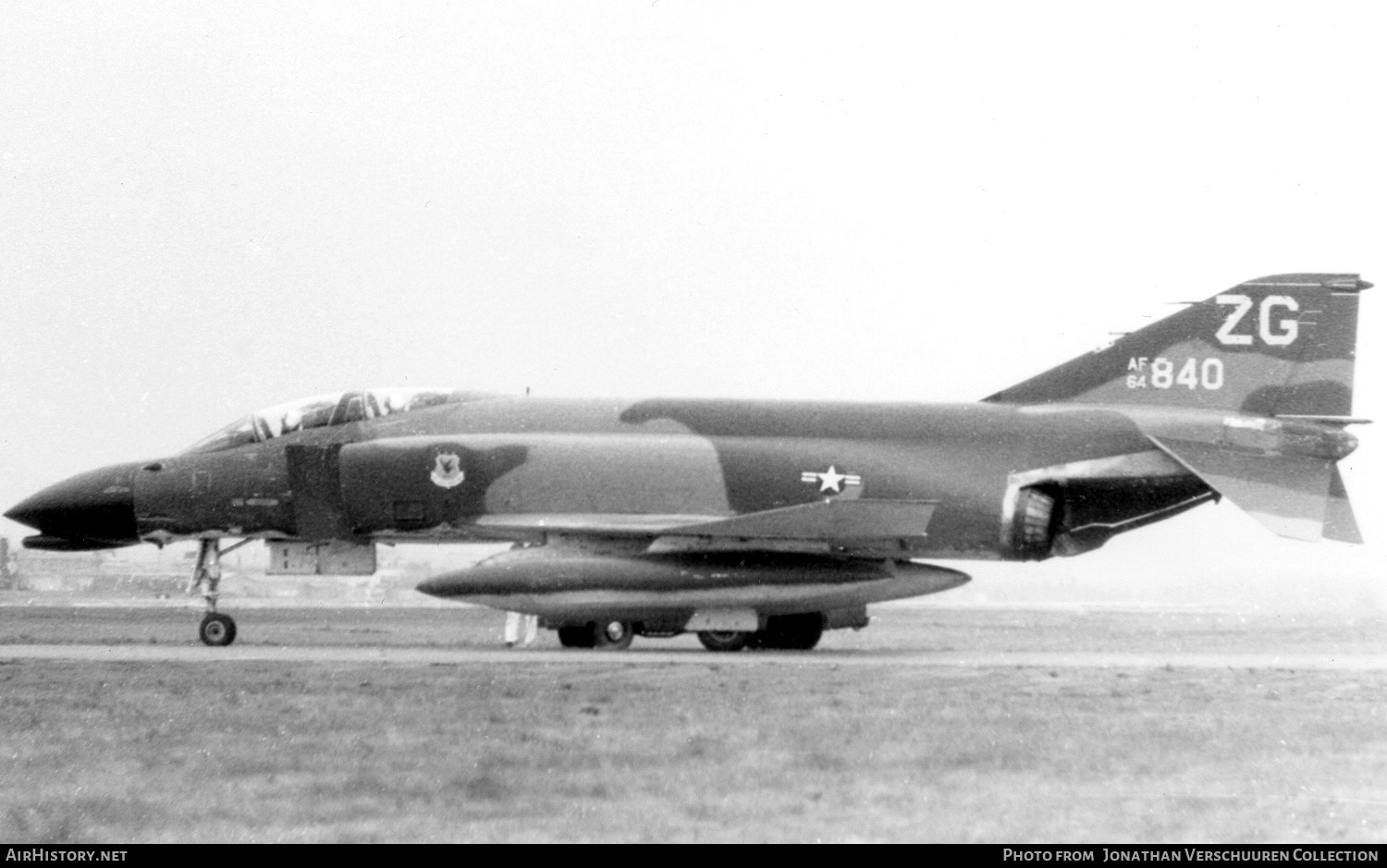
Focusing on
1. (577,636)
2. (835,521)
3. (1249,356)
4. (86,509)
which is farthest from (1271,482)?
(86,509)

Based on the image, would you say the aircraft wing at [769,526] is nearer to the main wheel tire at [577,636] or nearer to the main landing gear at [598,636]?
the main landing gear at [598,636]

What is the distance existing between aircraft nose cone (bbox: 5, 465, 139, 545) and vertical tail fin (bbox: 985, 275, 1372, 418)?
1125 cm

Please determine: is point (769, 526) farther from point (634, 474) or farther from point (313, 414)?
point (313, 414)

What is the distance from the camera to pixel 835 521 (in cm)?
1677

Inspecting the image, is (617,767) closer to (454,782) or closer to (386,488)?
(454,782)

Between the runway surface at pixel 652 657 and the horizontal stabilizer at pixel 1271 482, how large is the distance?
5.05 feet

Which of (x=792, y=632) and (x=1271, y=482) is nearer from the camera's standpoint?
(x=1271, y=482)

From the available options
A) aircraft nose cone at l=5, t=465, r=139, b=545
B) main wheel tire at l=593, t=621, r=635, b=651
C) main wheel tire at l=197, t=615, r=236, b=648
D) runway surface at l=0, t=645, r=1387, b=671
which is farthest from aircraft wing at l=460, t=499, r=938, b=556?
aircraft nose cone at l=5, t=465, r=139, b=545

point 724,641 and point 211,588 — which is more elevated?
point 211,588

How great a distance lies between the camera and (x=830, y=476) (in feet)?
59.1

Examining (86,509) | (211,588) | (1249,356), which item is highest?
(1249,356)

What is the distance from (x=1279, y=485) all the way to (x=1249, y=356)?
166 cm

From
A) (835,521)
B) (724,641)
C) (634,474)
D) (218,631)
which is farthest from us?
(634,474)

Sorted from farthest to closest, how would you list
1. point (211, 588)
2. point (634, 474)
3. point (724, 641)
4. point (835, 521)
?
point (211, 588) < point (634, 474) < point (724, 641) < point (835, 521)
